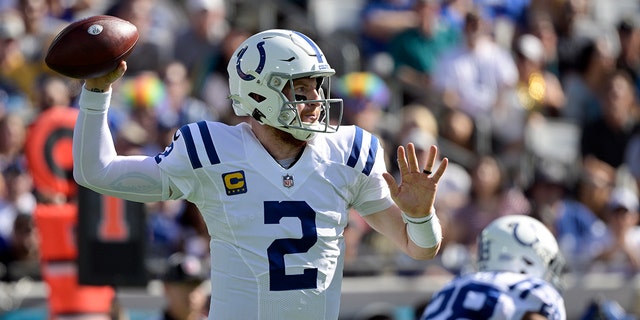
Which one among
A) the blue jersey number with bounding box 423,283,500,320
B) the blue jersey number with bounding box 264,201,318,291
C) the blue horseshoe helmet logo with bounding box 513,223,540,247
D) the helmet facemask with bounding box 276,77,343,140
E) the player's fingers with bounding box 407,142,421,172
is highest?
the helmet facemask with bounding box 276,77,343,140

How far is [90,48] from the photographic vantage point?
185 inches

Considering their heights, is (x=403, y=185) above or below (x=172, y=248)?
above

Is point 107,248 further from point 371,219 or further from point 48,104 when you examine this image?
point 371,219

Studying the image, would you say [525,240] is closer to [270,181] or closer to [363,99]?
[270,181]

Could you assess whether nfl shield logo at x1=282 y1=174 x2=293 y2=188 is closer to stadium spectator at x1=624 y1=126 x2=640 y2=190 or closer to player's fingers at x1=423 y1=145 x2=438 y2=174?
player's fingers at x1=423 y1=145 x2=438 y2=174

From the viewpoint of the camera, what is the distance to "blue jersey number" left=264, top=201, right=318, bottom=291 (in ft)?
15.6

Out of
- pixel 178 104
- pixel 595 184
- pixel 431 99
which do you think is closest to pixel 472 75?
pixel 431 99

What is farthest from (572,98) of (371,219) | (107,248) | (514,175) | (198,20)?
(371,219)

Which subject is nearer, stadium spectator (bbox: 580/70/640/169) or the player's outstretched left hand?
the player's outstretched left hand

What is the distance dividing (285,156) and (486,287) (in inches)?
63.3

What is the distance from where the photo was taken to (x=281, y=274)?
475 cm

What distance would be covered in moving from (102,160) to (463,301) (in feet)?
6.73

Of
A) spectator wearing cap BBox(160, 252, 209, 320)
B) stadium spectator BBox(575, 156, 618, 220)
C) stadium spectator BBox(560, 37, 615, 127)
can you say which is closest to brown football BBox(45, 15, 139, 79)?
spectator wearing cap BBox(160, 252, 209, 320)

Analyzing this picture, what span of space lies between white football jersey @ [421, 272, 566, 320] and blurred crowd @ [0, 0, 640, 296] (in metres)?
2.88
